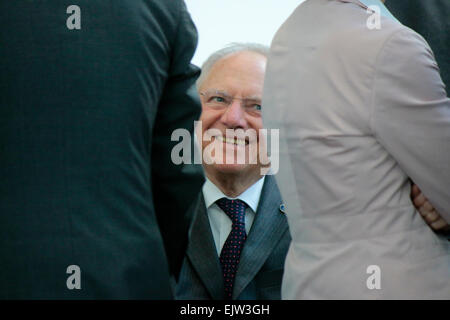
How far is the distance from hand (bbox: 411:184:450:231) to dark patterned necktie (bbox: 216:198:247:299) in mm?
769

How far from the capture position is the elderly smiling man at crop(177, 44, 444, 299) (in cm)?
211

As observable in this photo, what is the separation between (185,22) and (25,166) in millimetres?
483

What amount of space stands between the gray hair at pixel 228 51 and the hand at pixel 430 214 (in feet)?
4.06

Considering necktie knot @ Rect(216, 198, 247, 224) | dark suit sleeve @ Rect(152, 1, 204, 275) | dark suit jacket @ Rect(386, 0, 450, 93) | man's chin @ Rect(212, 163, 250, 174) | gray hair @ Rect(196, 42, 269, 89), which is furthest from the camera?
gray hair @ Rect(196, 42, 269, 89)

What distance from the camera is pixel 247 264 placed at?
2123 millimetres

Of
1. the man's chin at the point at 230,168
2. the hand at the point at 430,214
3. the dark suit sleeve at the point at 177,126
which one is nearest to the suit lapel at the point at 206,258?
the man's chin at the point at 230,168

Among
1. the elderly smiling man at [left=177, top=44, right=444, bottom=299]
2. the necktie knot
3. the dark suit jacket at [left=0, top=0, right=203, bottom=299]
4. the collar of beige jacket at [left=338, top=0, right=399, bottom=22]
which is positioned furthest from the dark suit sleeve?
the necktie knot

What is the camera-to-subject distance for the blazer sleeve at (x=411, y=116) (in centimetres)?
147

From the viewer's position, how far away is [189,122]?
161 centimetres

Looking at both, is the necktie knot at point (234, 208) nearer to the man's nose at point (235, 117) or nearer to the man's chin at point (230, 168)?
the man's chin at point (230, 168)

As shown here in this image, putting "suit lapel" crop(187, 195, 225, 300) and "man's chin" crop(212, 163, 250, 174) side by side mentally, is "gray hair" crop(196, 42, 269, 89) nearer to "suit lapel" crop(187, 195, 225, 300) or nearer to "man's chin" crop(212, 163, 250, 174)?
"man's chin" crop(212, 163, 250, 174)

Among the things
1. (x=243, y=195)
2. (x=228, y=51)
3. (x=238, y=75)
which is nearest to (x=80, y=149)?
(x=243, y=195)

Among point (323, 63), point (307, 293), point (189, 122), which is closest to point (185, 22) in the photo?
point (189, 122)
